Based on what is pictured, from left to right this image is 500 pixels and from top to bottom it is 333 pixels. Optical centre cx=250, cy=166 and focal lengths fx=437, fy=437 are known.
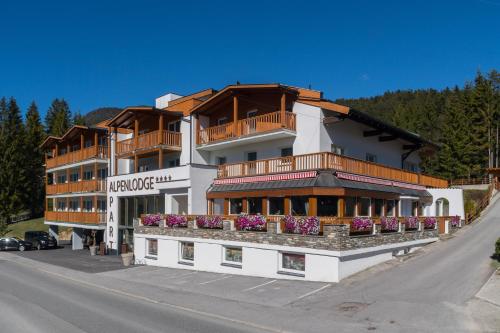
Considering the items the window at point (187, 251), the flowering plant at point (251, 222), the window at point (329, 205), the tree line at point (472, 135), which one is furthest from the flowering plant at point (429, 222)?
the tree line at point (472, 135)

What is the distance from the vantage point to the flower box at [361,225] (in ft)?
62.3

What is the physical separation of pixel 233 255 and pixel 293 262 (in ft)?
13.8

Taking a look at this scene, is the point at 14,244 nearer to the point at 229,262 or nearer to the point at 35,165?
the point at 229,262

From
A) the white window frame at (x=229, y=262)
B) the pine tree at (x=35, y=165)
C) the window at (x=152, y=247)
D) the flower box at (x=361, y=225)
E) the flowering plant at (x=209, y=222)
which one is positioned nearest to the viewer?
the flower box at (x=361, y=225)

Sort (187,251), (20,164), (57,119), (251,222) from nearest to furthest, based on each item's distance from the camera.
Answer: (251,222), (187,251), (20,164), (57,119)

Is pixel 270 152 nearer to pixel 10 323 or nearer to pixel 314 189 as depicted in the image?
pixel 314 189

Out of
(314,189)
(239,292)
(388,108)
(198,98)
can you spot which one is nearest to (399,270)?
(314,189)

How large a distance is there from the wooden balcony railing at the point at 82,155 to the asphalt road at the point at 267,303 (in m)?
19.3

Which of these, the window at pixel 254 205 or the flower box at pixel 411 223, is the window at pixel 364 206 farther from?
the window at pixel 254 205

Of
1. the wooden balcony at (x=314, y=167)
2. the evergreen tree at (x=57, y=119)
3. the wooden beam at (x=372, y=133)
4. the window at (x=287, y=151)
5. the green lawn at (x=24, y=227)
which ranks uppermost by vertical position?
the evergreen tree at (x=57, y=119)

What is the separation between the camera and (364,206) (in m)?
25.0

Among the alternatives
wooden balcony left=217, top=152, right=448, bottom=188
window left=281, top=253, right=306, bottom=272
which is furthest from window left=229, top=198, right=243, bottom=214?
window left=281, top=253, right=306, bottom=272

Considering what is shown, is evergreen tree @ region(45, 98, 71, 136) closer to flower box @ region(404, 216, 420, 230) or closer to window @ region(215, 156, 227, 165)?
window @ region(215, 156, 227, 165)

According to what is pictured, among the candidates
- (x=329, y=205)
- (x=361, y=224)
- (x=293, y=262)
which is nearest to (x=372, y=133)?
(x=329, y=205)
